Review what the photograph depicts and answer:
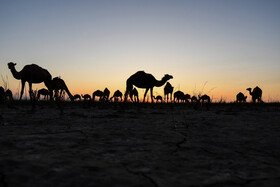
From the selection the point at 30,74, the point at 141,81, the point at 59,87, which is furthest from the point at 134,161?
the point at 141,81

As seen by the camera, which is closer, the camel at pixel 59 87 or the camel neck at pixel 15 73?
the camel at pixel 59 87

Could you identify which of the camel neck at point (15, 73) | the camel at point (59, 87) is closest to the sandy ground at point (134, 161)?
the camel at point (59, 87)

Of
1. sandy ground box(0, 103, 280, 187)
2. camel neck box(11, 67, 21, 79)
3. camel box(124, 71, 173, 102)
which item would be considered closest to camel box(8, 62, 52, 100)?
camel neck box(11, 67, 21, 79)

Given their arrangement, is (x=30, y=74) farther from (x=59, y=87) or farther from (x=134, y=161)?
(x=134, y=161)

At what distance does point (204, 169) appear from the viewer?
1.32 m

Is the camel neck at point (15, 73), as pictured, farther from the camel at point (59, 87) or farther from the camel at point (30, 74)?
the camel at point (59, 87)

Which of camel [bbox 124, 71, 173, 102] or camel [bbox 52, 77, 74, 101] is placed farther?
camel [bbox 124, 71, 173, 102]

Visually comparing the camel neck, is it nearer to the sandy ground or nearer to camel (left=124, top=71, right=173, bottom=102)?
camel (left=124, top=71, right=173, bottom=102)

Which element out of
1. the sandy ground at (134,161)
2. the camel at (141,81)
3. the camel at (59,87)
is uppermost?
the camel at (141,81)

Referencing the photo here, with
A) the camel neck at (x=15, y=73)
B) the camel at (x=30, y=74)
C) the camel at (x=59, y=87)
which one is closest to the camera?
the camel at (x=59, y=87)

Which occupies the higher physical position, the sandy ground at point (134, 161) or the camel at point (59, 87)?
the camel at point (59, 87)

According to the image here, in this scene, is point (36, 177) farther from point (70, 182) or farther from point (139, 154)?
point (139, 154)

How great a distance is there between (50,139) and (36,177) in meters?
0.94

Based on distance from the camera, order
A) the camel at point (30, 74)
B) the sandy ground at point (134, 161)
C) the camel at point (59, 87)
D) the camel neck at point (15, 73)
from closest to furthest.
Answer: the sandy ground at point (134, 161) < the camel at point (59, 87) < the camel neck at point (15, 73) < the camel at point (30, 74)
